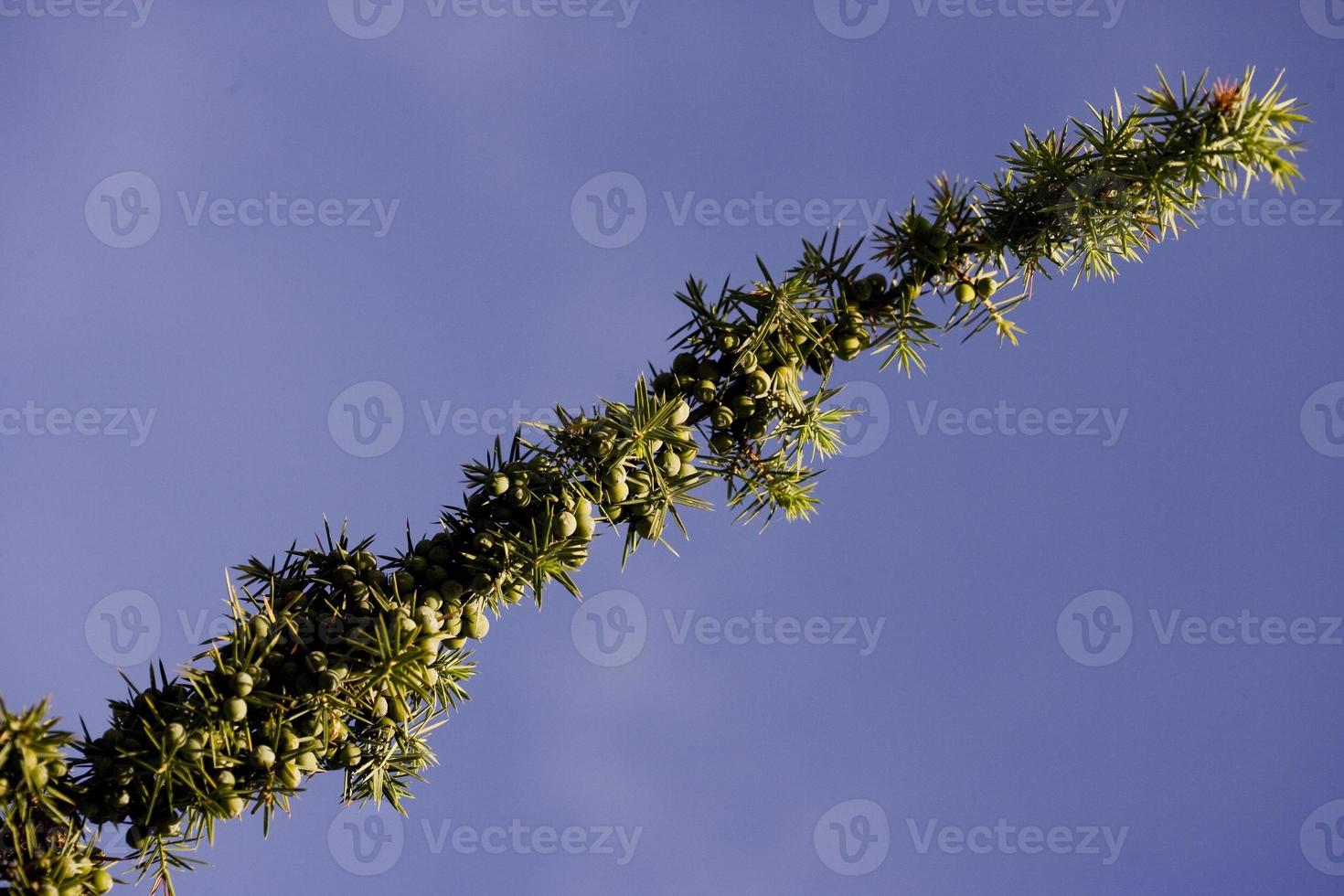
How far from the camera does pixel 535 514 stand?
270 centimetres

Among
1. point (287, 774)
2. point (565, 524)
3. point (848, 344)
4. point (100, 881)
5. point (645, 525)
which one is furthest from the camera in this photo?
point (848, 344)

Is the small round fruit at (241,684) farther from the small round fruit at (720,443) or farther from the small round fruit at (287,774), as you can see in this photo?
the small round fruit at (720,443)

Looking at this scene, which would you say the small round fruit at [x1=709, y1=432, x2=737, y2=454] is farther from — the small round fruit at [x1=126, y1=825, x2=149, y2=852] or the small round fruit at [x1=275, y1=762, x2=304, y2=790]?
the small round fruit at [x1=126, y1=825, x2=149, y2=852]

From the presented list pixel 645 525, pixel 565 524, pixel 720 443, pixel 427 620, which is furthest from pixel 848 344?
pixel 427 620

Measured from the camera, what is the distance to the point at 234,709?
7.97 ft

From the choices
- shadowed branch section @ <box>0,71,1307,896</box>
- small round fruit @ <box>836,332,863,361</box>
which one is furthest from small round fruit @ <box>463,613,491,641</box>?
small round fruit @ <box>836,332,863,361</box>

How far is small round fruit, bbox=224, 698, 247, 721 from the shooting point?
2.43 m

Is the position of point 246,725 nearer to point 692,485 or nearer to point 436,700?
point 436,700

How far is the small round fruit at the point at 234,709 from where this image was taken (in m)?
2.43

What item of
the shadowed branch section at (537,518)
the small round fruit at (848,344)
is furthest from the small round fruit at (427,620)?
the small round fruit at (848,344)

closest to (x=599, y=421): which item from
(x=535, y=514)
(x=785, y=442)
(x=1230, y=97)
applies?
(x=535, y=514)

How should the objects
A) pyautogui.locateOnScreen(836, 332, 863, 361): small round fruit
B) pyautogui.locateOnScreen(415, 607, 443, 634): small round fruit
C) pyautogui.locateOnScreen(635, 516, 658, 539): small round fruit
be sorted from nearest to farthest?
pyautogui.locateOnScreen(415, 607, 443, 634): small round fruit, pyautogui.locateOnScreen(635, 516, 658, 539): small round fruit, pyautogui.locateOnScreen(836, 332, 863, 361): small round fruit

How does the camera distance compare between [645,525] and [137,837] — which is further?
[645,525]

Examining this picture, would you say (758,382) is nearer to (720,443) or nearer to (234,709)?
(720,443)
